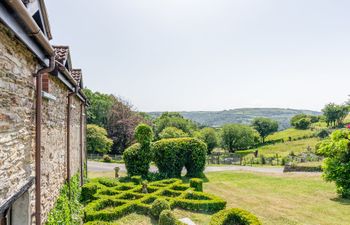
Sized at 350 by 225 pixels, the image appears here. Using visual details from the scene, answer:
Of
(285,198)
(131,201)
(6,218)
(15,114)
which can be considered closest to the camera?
(15,114)

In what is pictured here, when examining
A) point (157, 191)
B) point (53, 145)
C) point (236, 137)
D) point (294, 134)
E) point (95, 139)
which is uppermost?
point (53, 145)

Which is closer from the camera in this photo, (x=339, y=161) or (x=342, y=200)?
(x=342, y=200)

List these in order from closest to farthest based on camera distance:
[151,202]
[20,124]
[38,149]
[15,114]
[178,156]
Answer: [15,114] < [20,124] < [38,149] < [151,202] < [178,156]

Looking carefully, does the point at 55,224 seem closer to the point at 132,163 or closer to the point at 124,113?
the point at 132,163

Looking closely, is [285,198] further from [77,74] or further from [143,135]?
[77,74]

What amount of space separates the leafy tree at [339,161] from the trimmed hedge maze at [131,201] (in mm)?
7240

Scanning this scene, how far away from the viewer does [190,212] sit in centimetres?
1311

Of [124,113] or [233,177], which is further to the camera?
[124,113]

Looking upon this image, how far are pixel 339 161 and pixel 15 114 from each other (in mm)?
17013

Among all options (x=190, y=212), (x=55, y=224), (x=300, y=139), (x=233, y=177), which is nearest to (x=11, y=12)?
(x=55, y=224)

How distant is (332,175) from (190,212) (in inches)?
351

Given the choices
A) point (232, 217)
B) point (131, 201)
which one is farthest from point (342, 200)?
point (131, 201)

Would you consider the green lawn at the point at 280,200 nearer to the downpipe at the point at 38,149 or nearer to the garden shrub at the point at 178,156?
the garden shrub at the point at 178,156

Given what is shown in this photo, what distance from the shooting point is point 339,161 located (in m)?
15.9
